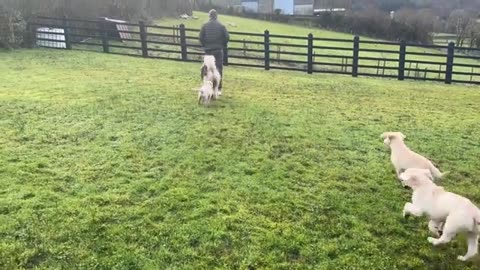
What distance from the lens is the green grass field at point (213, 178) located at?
3182mm

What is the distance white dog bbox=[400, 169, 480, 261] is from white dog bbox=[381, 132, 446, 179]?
502 millimetres

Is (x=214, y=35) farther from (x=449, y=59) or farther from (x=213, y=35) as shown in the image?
(x=449, y=59)

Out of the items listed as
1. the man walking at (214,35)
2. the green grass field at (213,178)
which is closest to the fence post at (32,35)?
the green grass field at (213,178)

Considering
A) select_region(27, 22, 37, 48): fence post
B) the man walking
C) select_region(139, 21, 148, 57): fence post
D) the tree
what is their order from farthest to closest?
the tree → select_region(27, 22, 37, 48): fence post → select_region(139, 21, 148, 57): fence post → the man walking

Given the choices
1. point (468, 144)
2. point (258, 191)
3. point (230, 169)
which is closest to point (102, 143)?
point (230, 169)

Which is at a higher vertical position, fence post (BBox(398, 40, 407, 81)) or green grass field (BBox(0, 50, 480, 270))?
fence post (BBox(398, 40, 407, 81))

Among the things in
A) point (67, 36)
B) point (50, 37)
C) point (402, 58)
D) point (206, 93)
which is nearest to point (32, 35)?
point (50, 37)

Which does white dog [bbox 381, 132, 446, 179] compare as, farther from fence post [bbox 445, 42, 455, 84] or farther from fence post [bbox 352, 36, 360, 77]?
fence post [bbox 445, 42, 455, 84]

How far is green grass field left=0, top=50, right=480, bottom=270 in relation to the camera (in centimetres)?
318

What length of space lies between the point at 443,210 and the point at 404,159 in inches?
49.9

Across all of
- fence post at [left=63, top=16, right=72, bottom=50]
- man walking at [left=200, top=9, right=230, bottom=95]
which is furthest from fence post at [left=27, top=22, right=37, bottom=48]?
man walking at [left=200, top=9, right=230, bottom=95]

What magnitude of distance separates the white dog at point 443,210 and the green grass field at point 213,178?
0.17 metres

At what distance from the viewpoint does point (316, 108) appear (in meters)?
7.91

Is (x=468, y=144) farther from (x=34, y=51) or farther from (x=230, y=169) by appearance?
(x=34, y=51)
